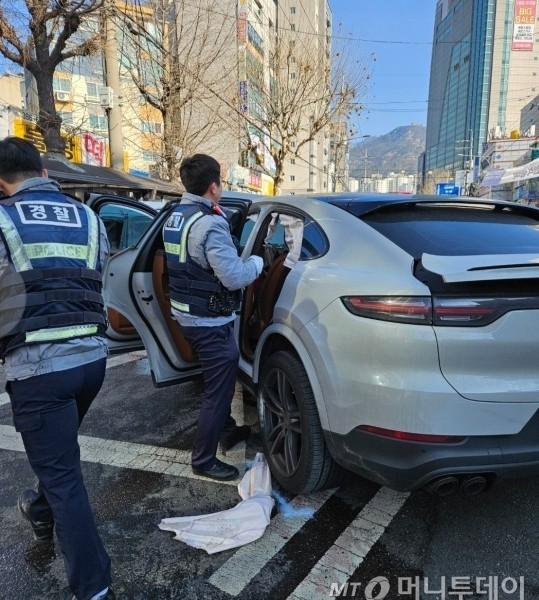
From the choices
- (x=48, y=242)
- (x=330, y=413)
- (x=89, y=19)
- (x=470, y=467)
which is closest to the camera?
(x=48, y=242)

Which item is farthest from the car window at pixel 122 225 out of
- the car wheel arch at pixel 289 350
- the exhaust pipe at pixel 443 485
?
the exhaust pipe at pixel 443 485

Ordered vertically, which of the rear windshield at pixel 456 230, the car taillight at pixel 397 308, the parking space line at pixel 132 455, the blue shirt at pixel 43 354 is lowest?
the parking space line at pixel 132 455

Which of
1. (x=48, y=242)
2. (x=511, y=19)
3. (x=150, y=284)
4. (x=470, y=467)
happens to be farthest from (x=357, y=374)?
(x=511, y=19)

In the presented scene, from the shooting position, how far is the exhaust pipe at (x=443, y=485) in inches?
75.0

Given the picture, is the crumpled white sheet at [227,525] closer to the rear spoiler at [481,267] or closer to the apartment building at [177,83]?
the rear spoiler at [481,267]

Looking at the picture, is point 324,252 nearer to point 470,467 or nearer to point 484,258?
point 484,258

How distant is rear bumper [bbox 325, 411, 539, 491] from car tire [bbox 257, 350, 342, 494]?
0.42 meters

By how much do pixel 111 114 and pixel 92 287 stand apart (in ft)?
37.3

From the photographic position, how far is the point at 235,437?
10.8 ft

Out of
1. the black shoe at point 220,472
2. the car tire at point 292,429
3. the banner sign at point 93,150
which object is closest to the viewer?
the car tire at point 292,429

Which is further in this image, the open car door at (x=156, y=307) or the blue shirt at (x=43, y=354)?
the open car door at (x=156, y=307)

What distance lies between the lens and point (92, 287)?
1905 millimetres

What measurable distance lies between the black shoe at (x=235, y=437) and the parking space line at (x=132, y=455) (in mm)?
212

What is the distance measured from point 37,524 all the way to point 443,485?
1.87 m
